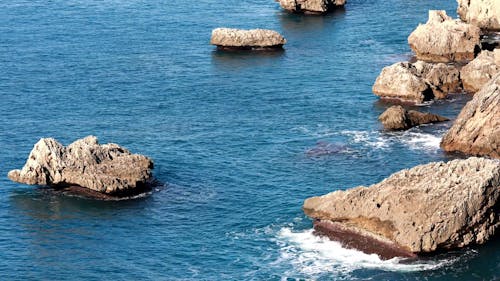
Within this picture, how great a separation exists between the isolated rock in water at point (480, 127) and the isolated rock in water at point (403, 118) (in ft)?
37.0

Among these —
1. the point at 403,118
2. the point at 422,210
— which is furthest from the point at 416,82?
the point at 422,210

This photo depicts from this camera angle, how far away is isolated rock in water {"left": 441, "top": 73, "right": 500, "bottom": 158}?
516ft

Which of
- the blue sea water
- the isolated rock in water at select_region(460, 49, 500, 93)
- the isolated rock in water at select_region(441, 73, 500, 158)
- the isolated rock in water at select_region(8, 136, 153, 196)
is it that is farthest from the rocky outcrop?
the isolated rock in water at select_region(8, 136, 153, 196)

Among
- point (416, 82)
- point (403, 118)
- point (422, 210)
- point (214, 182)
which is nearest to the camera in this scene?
point (422, 210)

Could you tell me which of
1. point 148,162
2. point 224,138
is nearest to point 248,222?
point 148,162

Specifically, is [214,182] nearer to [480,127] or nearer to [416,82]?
[480,127]

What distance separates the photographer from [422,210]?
126750 millimetres

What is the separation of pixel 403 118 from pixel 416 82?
16.4m

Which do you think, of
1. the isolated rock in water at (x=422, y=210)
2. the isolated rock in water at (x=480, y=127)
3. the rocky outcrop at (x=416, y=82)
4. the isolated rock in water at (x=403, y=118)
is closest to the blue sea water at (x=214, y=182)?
the isolated rock in water at (x=403, y=118)

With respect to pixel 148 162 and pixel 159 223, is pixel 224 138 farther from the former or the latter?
pixel 159 223

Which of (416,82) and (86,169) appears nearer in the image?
(86,169)

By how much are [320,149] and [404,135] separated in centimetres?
1334

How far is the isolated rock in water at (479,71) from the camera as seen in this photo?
186512 millimetres

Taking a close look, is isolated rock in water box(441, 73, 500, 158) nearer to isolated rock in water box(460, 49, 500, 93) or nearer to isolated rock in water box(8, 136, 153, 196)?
isolated rock in water box(460, 49, 500, 93)
